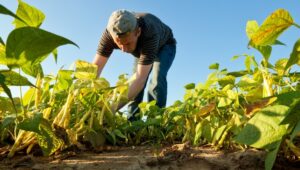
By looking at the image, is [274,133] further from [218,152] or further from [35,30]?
[35,30]

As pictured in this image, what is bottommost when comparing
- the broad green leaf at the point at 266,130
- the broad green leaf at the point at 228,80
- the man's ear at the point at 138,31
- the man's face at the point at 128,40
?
the broad green leaf at the point at 266,130

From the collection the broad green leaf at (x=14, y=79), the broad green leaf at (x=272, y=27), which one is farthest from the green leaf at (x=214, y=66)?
the broad green leaf at (x=14, y=79)

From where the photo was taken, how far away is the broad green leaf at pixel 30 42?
850 mm

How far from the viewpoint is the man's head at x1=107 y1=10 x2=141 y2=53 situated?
10.0 feet

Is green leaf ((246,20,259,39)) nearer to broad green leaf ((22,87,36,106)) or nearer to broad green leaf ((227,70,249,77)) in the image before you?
broad green leaf ((227,70,249,77))

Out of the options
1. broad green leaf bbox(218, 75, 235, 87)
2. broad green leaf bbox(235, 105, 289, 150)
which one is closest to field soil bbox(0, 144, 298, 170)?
broad green leaf bbox(235, 105, 289, 150)

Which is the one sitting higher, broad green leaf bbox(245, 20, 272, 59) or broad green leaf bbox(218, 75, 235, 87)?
broad green leaf bbox(245, 20, 272, 59)

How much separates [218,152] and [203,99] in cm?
54

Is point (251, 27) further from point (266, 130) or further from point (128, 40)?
point (128, 40)

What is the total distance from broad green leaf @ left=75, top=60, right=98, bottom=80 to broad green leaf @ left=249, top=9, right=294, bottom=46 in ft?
2.34

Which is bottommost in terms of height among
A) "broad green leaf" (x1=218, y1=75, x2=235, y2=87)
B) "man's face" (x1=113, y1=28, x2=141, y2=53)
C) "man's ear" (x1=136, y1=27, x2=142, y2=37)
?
"broad green leaf" (x1=218, y1=75, x2=235, y2=87)

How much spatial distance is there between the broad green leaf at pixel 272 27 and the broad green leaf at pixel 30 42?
24.1 inches

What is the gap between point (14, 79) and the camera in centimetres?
120

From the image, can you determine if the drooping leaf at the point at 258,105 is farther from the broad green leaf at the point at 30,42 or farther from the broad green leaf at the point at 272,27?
the broad green leaf at the point at 30,42
